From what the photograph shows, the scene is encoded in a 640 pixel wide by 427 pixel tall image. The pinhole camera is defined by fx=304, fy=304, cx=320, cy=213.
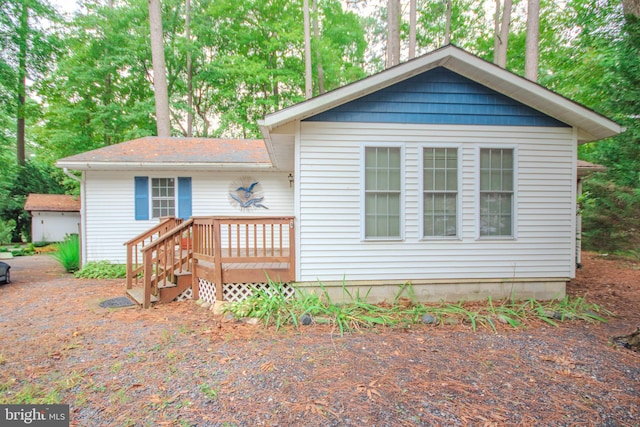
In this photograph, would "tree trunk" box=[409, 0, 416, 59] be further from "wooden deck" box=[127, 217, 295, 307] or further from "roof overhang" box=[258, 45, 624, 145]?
"wooden deck" box=[127, 217, 295, 307]

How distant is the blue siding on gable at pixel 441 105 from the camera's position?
5.11 m

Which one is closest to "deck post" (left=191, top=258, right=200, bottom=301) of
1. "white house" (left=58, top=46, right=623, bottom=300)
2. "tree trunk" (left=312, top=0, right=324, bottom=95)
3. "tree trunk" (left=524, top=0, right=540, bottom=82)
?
"white house" (left=58, top=46, right=623, bottom=300)

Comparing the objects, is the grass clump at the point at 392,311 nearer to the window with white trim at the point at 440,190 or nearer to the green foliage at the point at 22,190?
the window with white trim at the point at 440,190

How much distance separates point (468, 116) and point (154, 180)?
8008 mm

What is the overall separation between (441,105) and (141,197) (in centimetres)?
792

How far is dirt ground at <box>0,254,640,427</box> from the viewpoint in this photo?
2426mm

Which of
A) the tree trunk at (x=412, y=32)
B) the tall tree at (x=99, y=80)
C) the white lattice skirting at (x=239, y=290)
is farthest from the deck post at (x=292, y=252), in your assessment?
the tall tree at (x=99, y=80)

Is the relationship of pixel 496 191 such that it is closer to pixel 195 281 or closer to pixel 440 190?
pixel 440 190

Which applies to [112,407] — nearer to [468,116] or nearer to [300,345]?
[300,345]

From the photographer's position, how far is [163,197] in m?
8.65

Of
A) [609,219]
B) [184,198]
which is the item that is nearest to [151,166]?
[184,198]

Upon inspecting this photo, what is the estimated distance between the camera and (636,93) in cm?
550

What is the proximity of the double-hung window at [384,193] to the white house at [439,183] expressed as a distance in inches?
0.7

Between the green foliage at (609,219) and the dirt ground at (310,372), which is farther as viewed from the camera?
the green foliage at (609,219)
